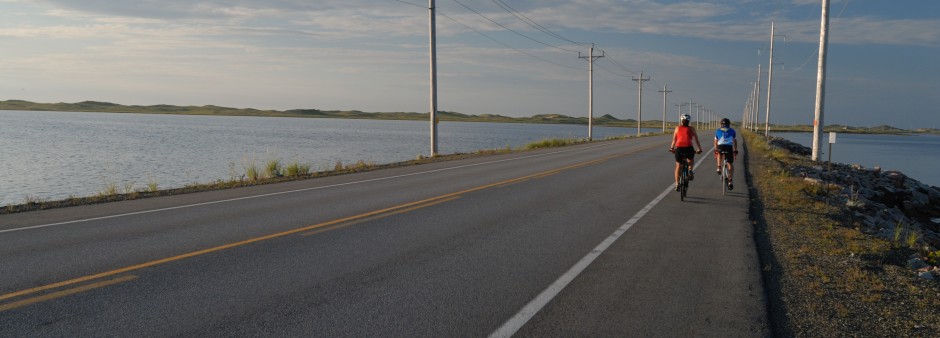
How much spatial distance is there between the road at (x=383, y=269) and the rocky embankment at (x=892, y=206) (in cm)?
223

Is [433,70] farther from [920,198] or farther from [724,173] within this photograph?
[920,198]

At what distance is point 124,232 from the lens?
352 inches

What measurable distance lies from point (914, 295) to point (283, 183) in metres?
14.0

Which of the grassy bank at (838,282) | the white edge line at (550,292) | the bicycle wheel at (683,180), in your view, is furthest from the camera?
the bicycle wheel at (683,180)

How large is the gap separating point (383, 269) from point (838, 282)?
4688 mm

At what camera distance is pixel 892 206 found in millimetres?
19312

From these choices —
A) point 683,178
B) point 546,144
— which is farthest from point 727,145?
point 546,144

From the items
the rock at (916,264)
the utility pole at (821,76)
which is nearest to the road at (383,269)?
the rock at (916,264)

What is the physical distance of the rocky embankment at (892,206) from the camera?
30.9 ft

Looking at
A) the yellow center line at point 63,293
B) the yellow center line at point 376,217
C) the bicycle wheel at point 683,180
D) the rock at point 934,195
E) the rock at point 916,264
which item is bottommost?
A: the rock at point 934,195

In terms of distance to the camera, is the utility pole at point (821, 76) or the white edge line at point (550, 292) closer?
the white edge line at point (550, 292)

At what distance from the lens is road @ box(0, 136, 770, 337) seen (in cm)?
504

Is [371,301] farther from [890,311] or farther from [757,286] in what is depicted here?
[890,311]

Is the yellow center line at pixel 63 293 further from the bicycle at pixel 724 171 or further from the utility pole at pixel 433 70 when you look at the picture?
the utility pole at pixel 433 70
